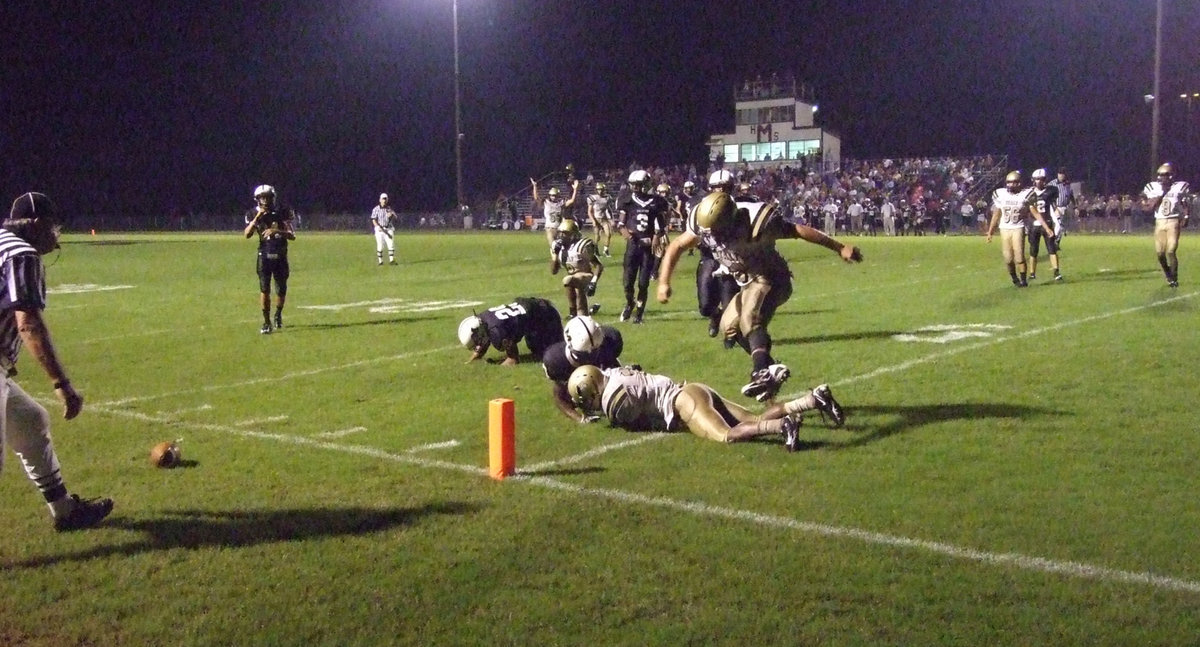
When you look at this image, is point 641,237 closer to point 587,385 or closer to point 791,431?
point 587,385

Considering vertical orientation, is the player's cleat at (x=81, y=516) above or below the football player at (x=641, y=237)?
below

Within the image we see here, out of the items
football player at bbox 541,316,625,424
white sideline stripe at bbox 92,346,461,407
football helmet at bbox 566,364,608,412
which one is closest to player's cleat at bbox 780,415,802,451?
football helmet at bbox 566,364,608,412

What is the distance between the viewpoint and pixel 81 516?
17.0ft

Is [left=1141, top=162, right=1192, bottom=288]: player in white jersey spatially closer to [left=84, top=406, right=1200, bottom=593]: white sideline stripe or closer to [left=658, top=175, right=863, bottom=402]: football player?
[left=658, top=175, right=863, bottom=402]: football player

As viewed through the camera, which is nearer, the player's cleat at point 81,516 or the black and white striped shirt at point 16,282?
the black and white striped shirt at point 16,282

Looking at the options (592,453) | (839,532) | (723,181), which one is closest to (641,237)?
(723,181)

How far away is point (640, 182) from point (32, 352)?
938 cm

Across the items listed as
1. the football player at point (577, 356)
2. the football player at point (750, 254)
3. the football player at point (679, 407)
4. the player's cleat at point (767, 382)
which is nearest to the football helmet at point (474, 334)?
the football player at point (577, 356)

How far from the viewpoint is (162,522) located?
530 cm

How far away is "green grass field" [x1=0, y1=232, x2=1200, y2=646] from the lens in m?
3.97

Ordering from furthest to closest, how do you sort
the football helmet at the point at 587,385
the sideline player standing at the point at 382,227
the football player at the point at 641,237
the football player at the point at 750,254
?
the sideline player standing at the point at 382,227
the football player at the point at 641,237
the football player at the point at 750,254
the football helmet at the point at 587,385

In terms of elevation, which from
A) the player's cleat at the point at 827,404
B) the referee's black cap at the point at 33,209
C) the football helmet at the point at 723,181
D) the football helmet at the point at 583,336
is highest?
the football helmet at the point at 723,181

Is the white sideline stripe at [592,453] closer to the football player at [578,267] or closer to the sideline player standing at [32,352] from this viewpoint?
the sideline player standing at [32,352]

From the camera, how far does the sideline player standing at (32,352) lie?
15.4 feet
